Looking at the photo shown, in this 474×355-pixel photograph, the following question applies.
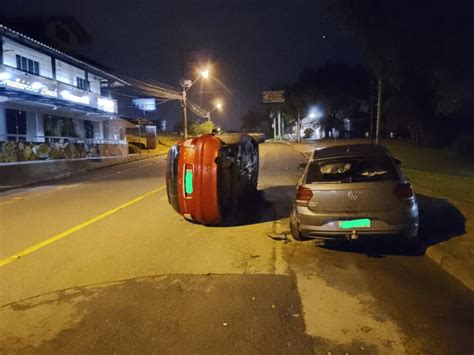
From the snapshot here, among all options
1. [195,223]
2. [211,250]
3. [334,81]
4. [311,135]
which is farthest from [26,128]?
[311,135]

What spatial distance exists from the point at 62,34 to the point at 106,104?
6915 millimetres

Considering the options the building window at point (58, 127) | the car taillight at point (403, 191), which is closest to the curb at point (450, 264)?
the car taillight at point (403, 191)

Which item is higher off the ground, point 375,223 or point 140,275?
point 375,223

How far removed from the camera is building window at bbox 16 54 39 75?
2933 cm

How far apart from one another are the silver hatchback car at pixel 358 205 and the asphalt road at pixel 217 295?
0.46 metres

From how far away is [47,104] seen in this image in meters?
28.6

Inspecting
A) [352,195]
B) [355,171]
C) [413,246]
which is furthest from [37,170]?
[413,246]

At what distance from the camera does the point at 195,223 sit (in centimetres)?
966

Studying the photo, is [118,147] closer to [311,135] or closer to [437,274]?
[437,274]

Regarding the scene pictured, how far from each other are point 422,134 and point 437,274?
33.9 meters

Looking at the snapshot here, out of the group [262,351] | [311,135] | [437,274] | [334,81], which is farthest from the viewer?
[311,135]

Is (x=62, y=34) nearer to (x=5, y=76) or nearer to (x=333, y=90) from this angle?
(x=5, y=76)

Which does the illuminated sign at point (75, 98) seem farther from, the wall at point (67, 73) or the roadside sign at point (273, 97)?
the roadside sign at point (273, 97)

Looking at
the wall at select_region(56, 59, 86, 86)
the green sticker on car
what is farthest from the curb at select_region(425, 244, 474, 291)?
the wall at select_region(56, 59, 86, 86)
